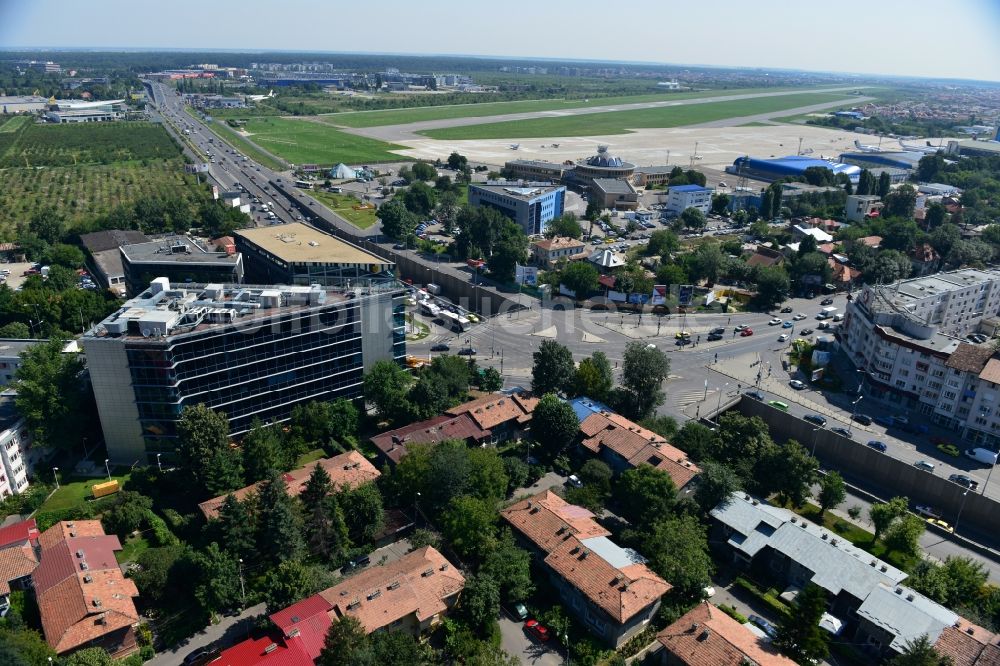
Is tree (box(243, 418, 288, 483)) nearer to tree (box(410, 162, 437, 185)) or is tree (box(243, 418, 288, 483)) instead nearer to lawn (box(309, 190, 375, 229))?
lawn (box(309, 190, 375, 229))

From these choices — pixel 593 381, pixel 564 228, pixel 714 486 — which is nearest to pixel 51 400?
pixel 593 381

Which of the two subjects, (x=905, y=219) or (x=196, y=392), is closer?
(x=196, y=392)

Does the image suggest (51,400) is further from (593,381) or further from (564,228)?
(564,228)

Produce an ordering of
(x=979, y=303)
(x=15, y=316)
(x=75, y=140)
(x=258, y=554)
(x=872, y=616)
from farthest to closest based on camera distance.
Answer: (x=75, y=140), (x=979, y=303), (x=15, y=316), (x=258, y=554), (x=872, y=616)

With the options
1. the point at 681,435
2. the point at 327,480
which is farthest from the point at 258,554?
the point at 681,435

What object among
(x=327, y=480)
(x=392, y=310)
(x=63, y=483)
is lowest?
(x=63, y=483)

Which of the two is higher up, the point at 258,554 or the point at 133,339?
the point at 133,339

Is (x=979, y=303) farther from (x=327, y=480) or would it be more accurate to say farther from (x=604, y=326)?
(x=327, y=480)
